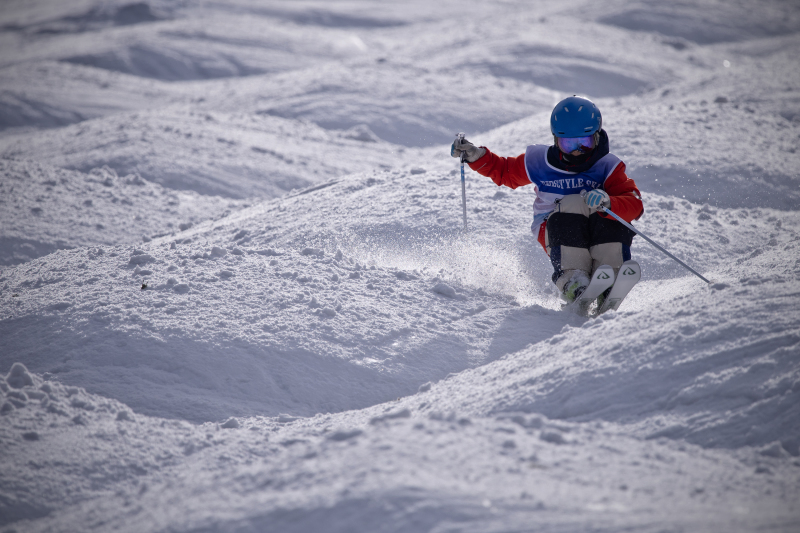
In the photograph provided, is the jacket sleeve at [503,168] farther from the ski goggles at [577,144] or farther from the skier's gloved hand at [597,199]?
the skier's gloved hand at [597,199]

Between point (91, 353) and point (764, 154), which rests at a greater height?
point (764, 154)

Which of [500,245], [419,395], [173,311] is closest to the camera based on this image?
[419,395]

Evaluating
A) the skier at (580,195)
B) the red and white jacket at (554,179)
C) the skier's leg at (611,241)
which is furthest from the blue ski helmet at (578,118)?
the skier's leg at (611,241)

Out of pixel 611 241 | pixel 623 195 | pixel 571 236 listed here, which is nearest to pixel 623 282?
pixel 611 241

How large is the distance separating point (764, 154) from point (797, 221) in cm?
140

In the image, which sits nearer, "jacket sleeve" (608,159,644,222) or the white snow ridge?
the white snow ridge

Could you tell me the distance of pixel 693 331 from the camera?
8.84ft

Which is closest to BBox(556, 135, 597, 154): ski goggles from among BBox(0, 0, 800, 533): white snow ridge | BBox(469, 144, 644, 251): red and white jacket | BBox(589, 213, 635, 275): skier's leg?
BBox(469, 144, 644, 251): red and white jacket

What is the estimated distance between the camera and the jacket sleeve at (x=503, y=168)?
13.3ft

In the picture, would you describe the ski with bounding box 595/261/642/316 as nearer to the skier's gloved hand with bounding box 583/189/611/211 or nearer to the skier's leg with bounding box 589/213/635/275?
the skier's leg with bounding box 589/213/635/275

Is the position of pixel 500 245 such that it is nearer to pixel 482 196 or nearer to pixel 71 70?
pixel 482 196

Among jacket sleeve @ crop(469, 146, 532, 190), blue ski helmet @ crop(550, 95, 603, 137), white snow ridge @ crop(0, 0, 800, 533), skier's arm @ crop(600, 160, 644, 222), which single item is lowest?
white snow ridge @ crop(0, 0, 800, 533)

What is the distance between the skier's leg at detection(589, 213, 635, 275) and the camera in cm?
373

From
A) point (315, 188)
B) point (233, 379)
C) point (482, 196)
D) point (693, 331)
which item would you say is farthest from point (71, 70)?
point (693, 331)
